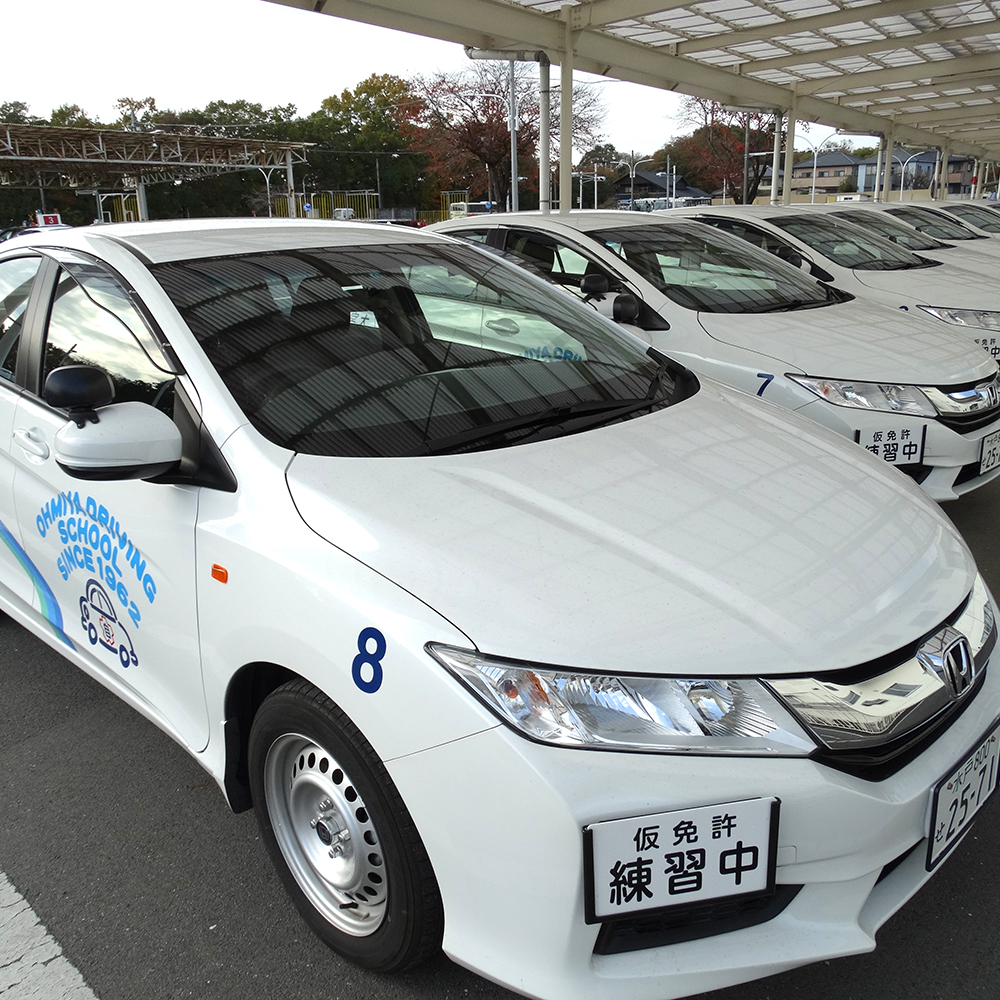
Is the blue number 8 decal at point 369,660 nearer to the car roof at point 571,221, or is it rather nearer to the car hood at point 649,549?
the car hood at point 649,549

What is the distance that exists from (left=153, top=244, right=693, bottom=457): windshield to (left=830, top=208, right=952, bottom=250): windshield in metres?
7.65

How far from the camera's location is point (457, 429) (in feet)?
6.82

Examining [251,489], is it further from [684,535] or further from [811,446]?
[811,446]

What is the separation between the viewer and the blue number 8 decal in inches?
59.9

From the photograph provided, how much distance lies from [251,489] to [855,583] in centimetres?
122

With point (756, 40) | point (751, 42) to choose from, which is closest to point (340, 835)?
point (756, 40)

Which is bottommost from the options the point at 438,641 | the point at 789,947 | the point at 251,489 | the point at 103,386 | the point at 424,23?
the point at 789,947

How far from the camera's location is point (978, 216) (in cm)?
1490

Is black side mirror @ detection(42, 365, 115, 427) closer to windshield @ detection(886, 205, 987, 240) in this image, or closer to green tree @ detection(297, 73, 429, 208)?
windshield @ detection(886, 205, 987, 240)

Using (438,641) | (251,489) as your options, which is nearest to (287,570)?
(251,489)

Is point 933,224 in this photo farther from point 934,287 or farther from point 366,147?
point 366,147

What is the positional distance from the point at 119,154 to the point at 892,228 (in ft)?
131

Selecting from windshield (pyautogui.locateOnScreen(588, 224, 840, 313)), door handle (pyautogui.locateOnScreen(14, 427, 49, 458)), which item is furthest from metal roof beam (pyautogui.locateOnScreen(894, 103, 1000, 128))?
door handle (pyautogui.locateOnScreen(14, 427, 49, 458))

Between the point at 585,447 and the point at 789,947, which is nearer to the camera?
the point at 789,947
